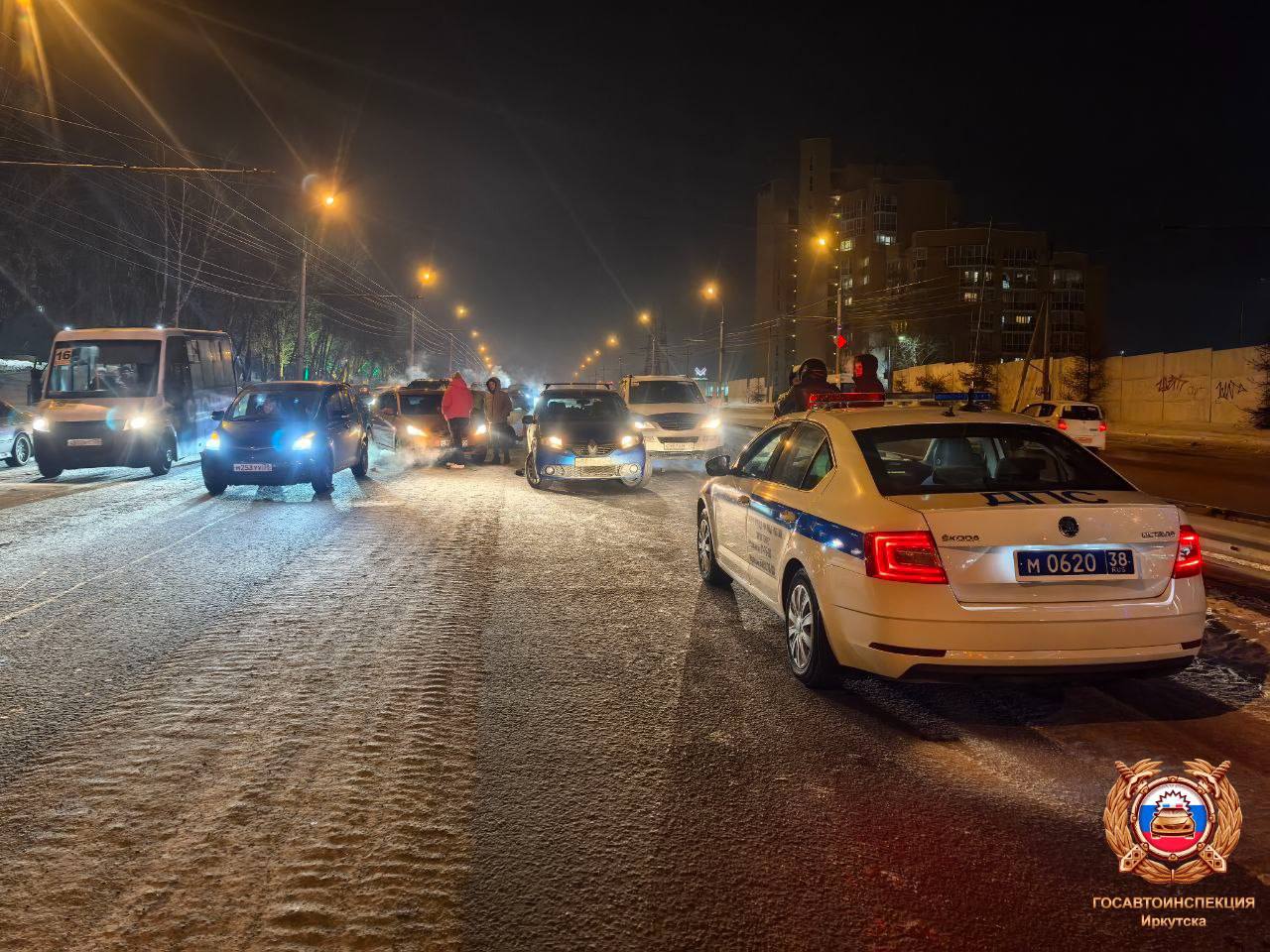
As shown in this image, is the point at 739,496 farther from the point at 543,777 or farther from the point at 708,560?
the point at 543,777

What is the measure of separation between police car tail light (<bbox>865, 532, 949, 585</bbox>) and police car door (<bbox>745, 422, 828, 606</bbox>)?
93cm

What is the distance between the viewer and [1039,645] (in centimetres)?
430

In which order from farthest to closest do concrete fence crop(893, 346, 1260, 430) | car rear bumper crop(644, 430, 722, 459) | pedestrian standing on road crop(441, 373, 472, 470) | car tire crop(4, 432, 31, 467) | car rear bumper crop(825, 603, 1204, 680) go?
1. concrete fence crop(893, 346, 1260, 430)
2. car rear bumper crop(644, 430, 722, 459)
3. car tire crop(4, 432, 31, 467)
4. pedestrian standing on road crop(441, 373, 472, 470)
5. car rear bumper crop(825, 603, 1204, 680)

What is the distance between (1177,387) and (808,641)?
138 ft

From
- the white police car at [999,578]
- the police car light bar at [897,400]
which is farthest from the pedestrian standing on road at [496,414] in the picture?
the white police car at [999,578]

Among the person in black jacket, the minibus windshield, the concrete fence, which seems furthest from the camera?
the concrete fence

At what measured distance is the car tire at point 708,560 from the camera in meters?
7.71

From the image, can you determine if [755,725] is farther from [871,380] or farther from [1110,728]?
[871,380]

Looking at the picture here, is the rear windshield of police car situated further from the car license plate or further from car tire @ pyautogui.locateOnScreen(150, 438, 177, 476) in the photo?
car tire @ pyautogui.locateOnScreen(150, 438, 177, 476)

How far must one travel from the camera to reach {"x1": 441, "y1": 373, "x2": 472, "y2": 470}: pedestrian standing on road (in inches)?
749

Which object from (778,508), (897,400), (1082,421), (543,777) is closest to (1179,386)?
(1082,421)

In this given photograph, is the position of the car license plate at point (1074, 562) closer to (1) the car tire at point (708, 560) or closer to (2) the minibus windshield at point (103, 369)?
(1) the car tire at point (708, 560)

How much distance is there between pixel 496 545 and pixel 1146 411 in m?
41.5

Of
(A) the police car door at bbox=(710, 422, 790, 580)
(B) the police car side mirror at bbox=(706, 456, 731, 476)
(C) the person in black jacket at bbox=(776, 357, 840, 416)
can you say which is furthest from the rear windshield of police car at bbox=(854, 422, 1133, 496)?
(C) the person in black jacket at bbox=(776, 357, 840, 416)
